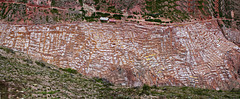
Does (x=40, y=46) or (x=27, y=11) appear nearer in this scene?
(x=40, y=46)

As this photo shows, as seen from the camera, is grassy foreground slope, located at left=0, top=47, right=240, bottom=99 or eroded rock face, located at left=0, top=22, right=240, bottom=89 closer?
grassy foreground slope, located at left=0, top=47, right=240, bottom=99

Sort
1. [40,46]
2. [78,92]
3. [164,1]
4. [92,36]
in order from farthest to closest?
[164,1] → [92,36] → [40,46] → [78,92]

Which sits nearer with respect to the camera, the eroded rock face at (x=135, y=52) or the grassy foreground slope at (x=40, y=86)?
the grassy foreground slope at (x=40, y=86)

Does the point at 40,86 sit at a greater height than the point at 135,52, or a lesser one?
lesser

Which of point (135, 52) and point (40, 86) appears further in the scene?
point (135, 52)

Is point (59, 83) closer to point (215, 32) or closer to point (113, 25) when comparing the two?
point (113, 25)

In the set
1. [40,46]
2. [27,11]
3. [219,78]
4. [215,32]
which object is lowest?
[219,78]

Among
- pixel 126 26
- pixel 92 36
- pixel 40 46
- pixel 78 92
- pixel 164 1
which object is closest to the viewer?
pixel 78 92

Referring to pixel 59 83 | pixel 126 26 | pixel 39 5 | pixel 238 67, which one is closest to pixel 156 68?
pixel 126 26
